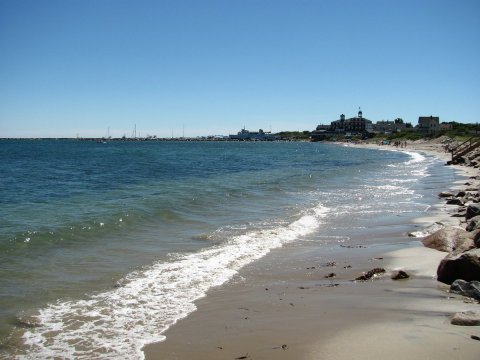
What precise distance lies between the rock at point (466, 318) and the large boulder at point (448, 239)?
465 cm

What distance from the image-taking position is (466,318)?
6305 mm

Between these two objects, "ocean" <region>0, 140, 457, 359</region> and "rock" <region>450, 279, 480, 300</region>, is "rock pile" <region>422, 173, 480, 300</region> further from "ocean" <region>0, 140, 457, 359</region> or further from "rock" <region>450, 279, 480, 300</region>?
"ocean" <region>0, 140, 457, 359</region>

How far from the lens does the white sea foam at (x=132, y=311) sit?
21.7ft

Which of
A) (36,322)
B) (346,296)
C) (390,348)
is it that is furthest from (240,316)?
(36,322)

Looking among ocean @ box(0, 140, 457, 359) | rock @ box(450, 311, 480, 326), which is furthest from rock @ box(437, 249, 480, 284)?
ocean @ box(0, 140, 457, 359)

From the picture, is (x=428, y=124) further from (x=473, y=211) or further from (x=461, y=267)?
(x=461, y=267)

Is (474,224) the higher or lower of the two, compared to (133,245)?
higher

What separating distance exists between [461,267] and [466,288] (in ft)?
2.08

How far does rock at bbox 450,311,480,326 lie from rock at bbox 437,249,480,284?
1.91 m

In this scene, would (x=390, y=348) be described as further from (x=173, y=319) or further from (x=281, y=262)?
(x=281, y=262)

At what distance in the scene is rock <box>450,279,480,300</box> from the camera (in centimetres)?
747

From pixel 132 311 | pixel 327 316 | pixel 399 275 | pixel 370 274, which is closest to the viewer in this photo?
pixel 327 316

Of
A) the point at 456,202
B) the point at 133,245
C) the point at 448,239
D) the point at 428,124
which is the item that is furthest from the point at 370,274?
the point at 428,124

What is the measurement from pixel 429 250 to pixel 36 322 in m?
9.06
